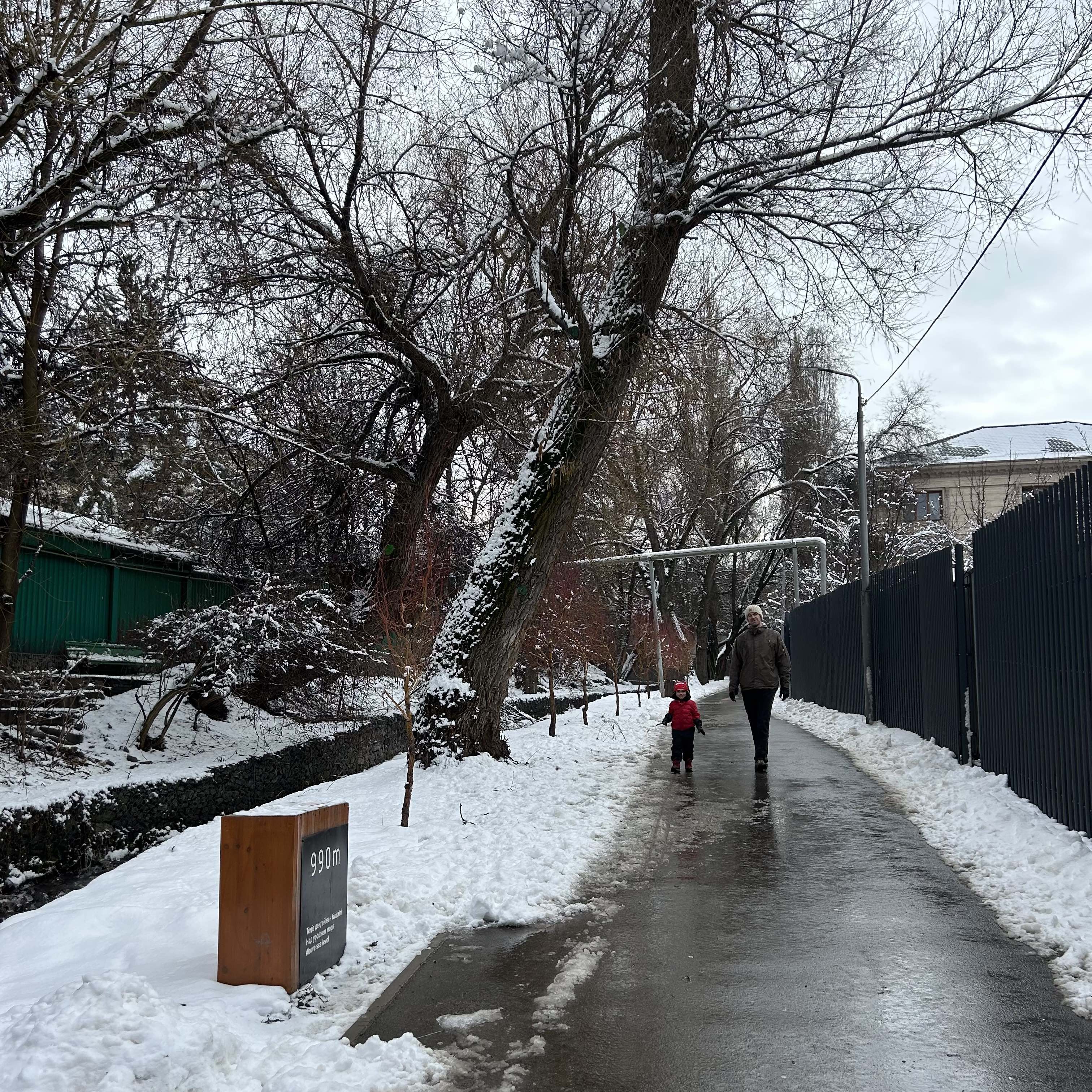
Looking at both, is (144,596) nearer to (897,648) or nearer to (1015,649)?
(897,648)

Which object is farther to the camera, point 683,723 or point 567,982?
point 683,723

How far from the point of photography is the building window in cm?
5781

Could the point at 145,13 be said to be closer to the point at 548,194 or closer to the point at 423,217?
the point at 548,194

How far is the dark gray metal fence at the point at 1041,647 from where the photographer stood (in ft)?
24.3

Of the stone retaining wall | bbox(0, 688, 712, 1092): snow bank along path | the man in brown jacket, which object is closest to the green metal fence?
the stone retaining wall

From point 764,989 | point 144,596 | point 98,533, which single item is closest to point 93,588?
point 98,533

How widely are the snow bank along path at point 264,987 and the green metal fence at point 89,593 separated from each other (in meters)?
8.10

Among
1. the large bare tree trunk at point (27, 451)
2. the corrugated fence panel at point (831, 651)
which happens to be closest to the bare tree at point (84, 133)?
the large bare tree trunk at point (27, 451)

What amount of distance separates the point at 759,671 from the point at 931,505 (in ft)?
181

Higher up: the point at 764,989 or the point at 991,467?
the point at 991,467

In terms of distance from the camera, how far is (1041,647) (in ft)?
27.8

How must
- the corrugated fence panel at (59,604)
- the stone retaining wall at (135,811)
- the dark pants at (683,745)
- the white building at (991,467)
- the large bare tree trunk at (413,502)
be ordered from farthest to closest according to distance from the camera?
the white building at (991,467) < the corrugated fence panel at (59,604) < the large bare tree trunk at (413,502) < the dark pants at (683,745) < the stone retaining wall at (135,811)

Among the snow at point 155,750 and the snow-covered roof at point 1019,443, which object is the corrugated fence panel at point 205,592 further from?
the snow-covered roof at point 1019,443

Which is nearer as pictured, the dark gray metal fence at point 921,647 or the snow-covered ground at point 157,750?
the dark gray metal fence at point 921,647
